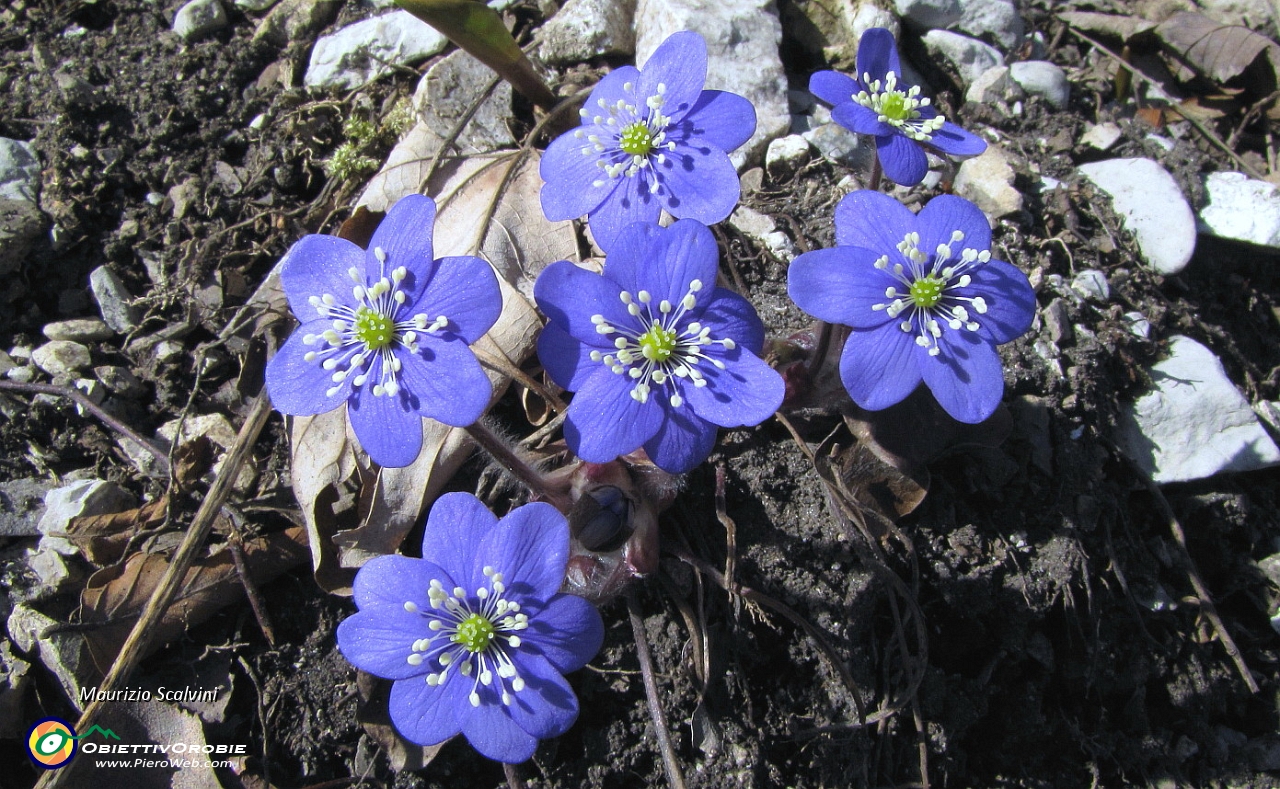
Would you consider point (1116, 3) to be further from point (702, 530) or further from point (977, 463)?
point (702, 530)

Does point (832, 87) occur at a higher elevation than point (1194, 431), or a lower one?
higher

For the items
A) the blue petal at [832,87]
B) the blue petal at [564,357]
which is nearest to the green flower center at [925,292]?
the blue petal at [832,87]

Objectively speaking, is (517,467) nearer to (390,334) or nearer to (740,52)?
(390,334)

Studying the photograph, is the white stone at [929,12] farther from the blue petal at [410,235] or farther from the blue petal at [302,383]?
the blue petal at [302,383]

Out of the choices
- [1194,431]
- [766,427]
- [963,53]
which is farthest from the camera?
[963,53]

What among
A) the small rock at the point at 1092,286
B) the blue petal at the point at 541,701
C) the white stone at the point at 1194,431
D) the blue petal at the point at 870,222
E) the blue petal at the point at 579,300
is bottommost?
the white stone at the point at 1194,431

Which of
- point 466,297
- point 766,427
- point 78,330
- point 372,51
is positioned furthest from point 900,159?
point 78,330
